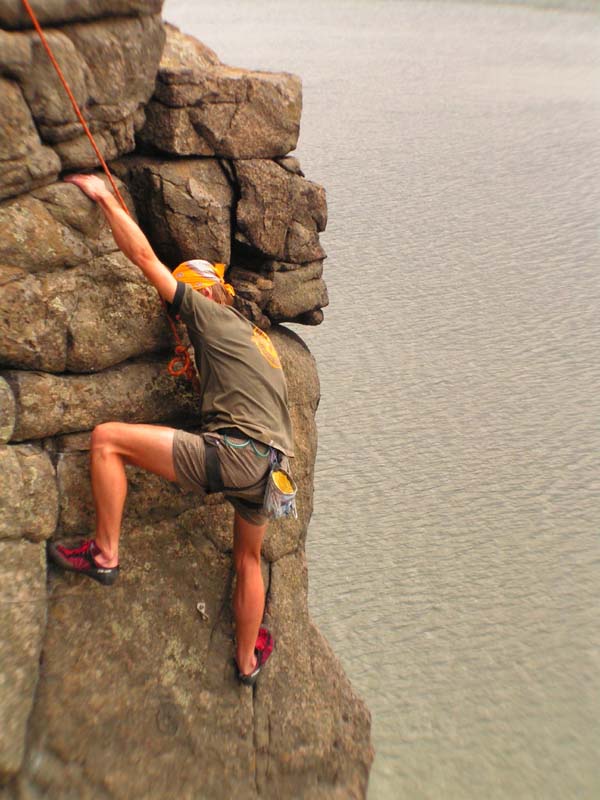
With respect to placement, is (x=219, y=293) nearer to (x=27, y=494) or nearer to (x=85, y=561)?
(x=27, y=494)

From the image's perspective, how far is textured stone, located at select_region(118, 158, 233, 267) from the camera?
5.20m

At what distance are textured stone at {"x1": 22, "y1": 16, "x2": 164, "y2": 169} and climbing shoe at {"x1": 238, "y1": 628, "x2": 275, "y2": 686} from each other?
2765 millimetres

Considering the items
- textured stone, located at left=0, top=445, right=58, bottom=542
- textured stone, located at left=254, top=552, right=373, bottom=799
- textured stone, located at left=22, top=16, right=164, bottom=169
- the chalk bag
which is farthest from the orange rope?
textured stone, located at left=254, top=552, right=373, bottom=799

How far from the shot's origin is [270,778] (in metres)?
5.37

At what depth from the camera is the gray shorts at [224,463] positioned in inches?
188

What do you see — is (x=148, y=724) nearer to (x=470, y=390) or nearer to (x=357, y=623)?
(x=357, y=623)

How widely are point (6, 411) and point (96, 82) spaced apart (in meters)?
1.64

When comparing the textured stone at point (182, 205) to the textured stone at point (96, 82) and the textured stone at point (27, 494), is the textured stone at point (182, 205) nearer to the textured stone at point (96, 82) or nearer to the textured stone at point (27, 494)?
the textured stone at point (96, 82)

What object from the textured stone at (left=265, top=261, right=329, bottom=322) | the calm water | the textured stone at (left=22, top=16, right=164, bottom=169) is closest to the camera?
the textured stone at (left=22, top=16, right=164, bottom=169)

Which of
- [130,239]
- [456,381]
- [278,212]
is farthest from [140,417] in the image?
[456,381]

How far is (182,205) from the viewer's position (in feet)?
17.2

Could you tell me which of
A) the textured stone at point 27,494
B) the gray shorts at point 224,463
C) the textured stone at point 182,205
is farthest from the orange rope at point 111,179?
the textured stone at point 27,494

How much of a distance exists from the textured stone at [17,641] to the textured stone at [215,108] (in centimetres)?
233

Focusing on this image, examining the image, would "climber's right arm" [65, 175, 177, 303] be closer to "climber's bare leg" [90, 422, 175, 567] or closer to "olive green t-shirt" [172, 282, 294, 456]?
"olive green t-shirt" [172, 282, 294, 456]
